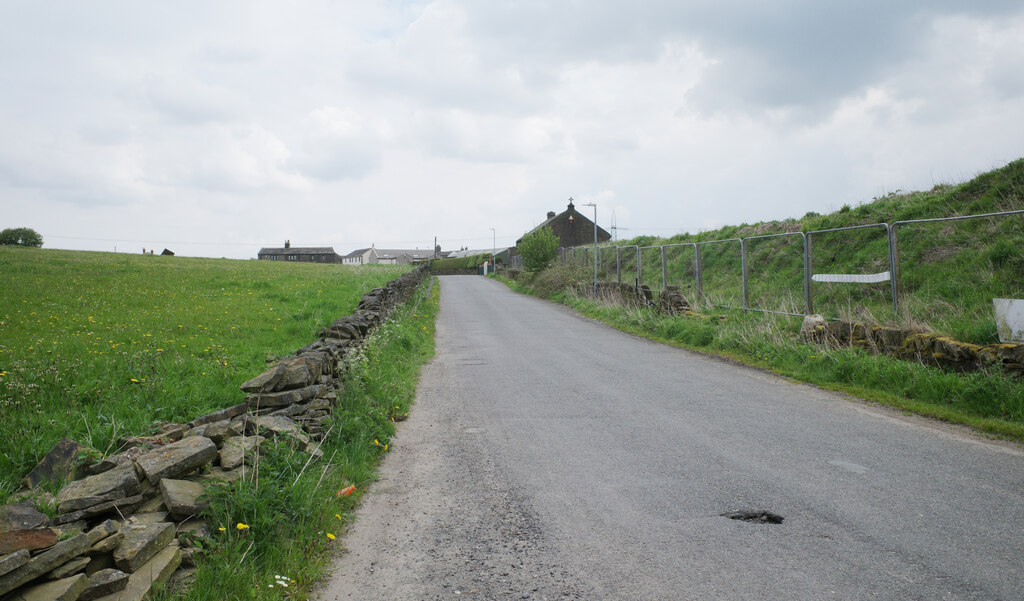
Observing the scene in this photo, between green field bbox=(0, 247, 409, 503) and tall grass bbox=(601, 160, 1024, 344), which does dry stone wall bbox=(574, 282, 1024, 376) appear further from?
green field bbox=(0, 247, 409, 503)

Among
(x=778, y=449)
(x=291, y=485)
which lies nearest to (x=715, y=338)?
(x=778, y=449)

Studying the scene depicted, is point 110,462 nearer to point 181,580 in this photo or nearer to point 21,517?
point 21,517

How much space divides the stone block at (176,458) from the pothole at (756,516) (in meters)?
3.76

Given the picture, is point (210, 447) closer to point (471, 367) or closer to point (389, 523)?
point (389, 523)

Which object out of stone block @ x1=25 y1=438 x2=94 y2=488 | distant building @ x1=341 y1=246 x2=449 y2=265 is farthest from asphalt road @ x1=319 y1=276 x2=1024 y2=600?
distant building @ x1=341 y1=246 x2=449 y2=265

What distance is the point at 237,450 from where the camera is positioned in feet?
14.5

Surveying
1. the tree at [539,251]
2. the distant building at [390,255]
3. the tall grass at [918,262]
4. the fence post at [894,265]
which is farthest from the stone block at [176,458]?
the distant building at [390,255]

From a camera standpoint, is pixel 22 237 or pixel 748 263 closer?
pixel 748 263

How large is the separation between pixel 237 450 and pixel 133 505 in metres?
0.89

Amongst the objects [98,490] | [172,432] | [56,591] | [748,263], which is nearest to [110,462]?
[98,490]

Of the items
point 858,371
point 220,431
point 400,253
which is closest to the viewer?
point 220,431

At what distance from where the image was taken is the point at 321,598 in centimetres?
336

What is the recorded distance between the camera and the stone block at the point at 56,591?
2654 mm

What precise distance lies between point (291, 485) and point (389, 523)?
30.5 inches
